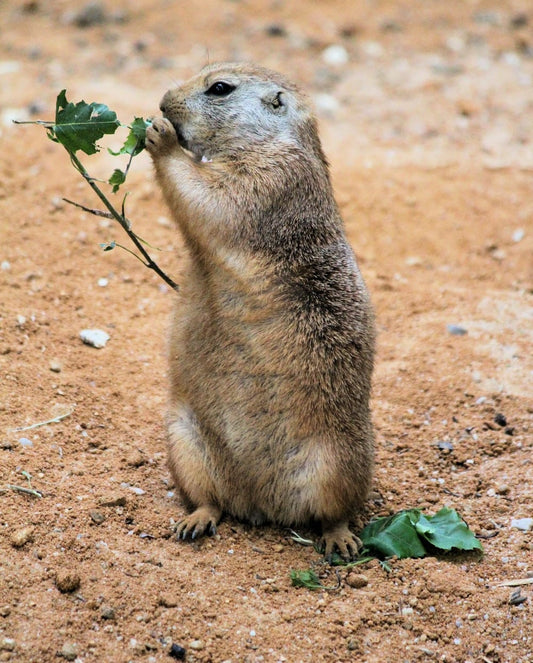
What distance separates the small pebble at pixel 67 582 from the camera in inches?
149

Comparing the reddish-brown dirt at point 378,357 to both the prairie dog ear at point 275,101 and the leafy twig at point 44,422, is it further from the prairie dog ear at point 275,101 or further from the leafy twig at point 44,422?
the prairie dog ear at point 275,101

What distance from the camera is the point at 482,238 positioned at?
801 centimetres

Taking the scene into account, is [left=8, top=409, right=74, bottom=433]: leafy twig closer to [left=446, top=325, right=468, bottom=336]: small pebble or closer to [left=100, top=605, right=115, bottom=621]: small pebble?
[left=100, top=605, right=115, bottom=621]: small pebble

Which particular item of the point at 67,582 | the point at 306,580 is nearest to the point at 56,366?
the point at 67,582

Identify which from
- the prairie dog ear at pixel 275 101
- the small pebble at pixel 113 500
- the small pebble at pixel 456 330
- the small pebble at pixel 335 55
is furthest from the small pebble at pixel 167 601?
the small pebble at pixel 335 55

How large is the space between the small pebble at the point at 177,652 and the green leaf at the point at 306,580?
2.49 feet

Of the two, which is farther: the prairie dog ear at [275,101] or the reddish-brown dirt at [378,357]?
the prairie dog ear at [275,101]

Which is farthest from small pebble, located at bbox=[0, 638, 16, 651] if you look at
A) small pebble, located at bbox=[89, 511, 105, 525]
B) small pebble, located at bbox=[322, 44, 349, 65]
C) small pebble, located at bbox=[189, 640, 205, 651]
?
small pebble, located at bbox=[322, 44, 349, 65]

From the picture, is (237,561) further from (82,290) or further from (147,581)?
(82,290)

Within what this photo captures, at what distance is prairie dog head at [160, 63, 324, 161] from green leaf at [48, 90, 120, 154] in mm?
443

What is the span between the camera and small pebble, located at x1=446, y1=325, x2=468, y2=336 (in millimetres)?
6688

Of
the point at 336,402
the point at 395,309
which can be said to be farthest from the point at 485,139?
the point at 336,402

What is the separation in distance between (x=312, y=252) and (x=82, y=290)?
8.69ft

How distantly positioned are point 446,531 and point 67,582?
202 centimetres
